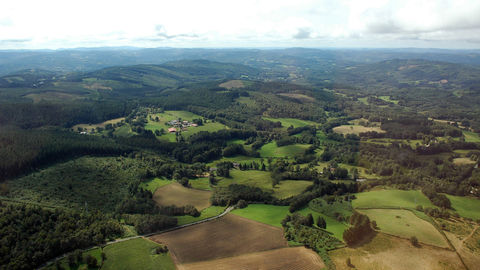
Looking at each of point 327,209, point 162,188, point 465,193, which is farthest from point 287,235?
point 465,193

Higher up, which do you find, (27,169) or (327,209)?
(27,169)

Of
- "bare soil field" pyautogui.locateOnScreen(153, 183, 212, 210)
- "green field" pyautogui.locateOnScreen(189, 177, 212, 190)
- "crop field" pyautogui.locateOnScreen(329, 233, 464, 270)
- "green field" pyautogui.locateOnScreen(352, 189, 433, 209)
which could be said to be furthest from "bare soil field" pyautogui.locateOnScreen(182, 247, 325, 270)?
"green field" pyautogui.locateOnScreen(189, 177, 212, 190)

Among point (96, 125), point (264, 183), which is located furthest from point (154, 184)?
point (96, 125)

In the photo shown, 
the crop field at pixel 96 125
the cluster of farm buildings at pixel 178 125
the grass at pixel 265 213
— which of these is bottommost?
the grass at pixel 265 213

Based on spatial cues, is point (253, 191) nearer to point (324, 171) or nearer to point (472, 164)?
point (324, 171)

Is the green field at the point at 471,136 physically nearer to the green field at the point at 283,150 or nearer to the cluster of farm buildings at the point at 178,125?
the green field at the point at 283,150

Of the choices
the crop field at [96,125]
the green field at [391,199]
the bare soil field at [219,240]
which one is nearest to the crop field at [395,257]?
the bare soil field at [219,240]

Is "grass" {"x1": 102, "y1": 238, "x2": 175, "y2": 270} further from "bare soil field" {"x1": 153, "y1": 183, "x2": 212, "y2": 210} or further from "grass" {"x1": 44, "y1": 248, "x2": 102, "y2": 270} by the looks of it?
"bare soil field" {"x1": 153, "y1": 183, "x2": 212, "y2": 210}
